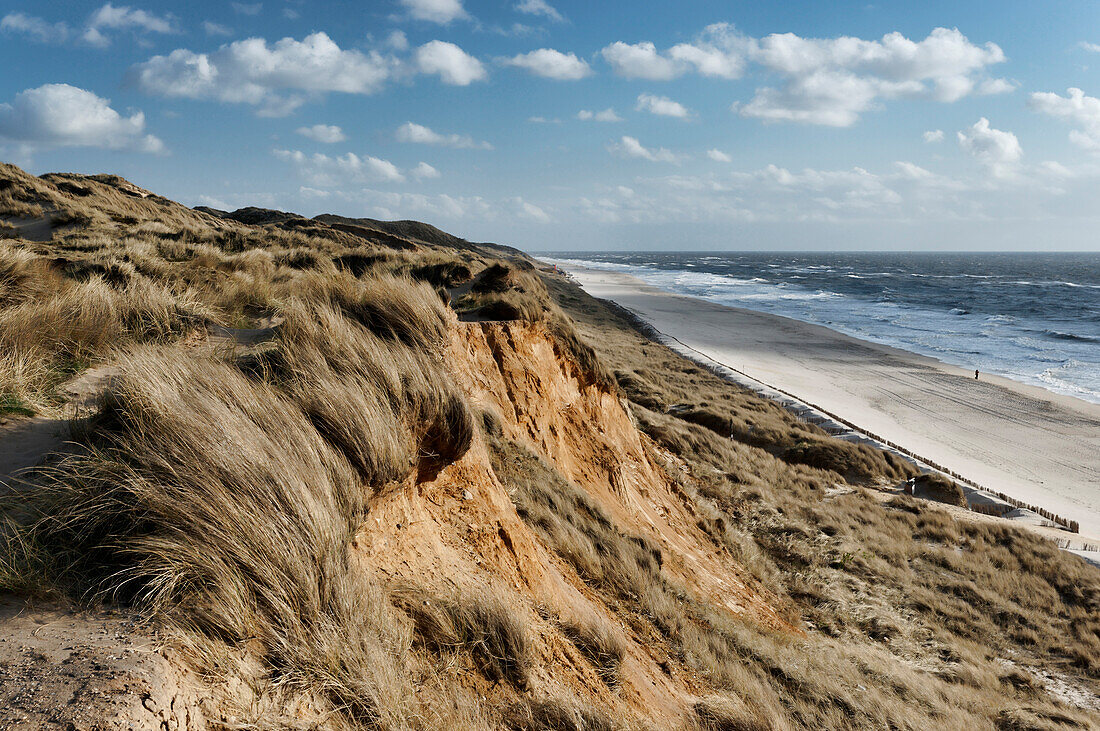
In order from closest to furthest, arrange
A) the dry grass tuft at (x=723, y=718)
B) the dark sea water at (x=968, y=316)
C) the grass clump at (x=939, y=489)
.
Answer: the dry grass tuft at (x=723, y=718) → the grass clump at (x=939, y=489) → the dark sea water at (x=968, y=316)

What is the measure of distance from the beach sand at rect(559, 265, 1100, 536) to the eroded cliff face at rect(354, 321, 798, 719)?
13.8m

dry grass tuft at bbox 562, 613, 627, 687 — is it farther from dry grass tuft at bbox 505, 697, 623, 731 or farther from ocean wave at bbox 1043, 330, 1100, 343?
ocean wave at bbox 1043, 330, 1100, 343

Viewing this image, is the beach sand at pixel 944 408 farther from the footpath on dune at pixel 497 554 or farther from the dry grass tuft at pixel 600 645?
the dry grass tuft at pixel 600 645

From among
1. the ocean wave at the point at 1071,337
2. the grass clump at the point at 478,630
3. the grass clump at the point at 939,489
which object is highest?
the ocean wave at the point at 1071,337

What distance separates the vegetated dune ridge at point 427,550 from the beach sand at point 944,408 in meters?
8.03

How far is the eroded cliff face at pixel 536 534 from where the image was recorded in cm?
387

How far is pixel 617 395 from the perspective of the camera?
12125 millimetres

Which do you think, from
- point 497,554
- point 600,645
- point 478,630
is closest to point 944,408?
point 600,645

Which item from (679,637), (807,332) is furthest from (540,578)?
(807,332)

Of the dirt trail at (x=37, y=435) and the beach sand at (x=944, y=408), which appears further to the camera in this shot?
the beach sand at (x=944, y=408)

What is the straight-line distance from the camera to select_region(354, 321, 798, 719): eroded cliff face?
152 inches

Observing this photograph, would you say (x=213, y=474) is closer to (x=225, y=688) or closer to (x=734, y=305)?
(x=225, y=688)

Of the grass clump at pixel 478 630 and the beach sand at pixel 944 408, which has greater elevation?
the grass clump at pixel 478 630

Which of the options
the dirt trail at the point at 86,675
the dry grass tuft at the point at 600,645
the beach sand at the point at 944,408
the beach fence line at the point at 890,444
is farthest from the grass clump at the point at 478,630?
the beach sand at the point at 944,408
